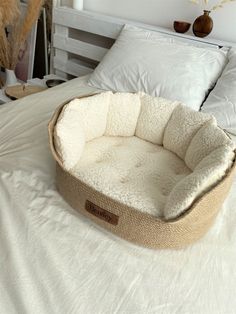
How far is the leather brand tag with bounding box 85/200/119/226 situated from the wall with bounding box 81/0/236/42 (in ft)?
4.44

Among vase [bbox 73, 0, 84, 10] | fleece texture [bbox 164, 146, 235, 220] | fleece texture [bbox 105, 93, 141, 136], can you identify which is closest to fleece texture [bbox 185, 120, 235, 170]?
fleece texture [bbox 164, 146, 235, 220]

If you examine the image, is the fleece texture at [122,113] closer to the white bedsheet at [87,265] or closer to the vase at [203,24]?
the white bedsheet at [87,265]

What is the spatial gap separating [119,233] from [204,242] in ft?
0.78

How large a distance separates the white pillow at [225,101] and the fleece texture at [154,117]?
30cm

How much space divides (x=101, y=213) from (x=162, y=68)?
967 mm

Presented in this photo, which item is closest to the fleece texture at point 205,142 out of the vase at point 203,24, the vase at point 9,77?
the vase at point 203,24

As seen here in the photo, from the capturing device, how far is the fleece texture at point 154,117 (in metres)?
1.18

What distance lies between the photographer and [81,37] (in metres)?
2.19

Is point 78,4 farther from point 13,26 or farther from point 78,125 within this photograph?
point 78,125

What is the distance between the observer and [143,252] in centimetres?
78

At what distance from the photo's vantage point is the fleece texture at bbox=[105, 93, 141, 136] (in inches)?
46.9

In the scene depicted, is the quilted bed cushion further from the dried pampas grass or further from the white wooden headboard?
the dried pampas grass

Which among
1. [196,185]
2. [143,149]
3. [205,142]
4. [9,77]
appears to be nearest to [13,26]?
[9,77]

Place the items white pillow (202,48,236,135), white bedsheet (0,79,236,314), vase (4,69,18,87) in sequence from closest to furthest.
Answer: white bedsheet (0,79,236,314) < white pillow (202,48,236,135) < vase (4,69,18,87)
